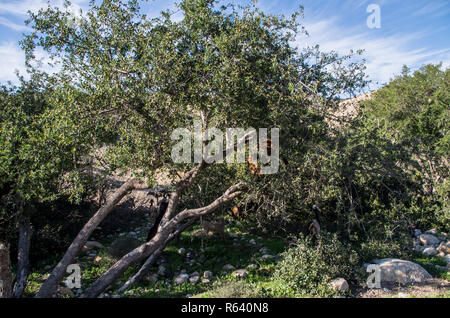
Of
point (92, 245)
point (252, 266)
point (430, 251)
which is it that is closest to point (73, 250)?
point (252, 266)

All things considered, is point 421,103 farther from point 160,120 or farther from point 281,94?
point 160,120

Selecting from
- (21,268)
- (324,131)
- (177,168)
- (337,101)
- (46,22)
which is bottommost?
(21,268)

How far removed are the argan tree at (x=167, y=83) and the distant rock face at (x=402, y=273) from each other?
3209 millimetres

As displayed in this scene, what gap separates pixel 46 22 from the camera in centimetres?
703

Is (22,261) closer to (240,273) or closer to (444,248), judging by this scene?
(240,273)

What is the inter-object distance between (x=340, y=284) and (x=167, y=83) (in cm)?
506

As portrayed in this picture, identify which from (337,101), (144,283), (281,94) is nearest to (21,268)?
(144,283)

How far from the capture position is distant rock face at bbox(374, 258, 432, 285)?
7.11 m

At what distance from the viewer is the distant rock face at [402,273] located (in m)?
7.11

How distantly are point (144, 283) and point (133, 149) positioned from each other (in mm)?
3289

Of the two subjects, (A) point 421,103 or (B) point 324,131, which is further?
(A) point 421,103

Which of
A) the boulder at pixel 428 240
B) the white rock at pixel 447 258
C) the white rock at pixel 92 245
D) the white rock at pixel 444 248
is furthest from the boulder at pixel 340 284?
the white rock at pixel 92 245

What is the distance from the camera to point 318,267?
6.81m
